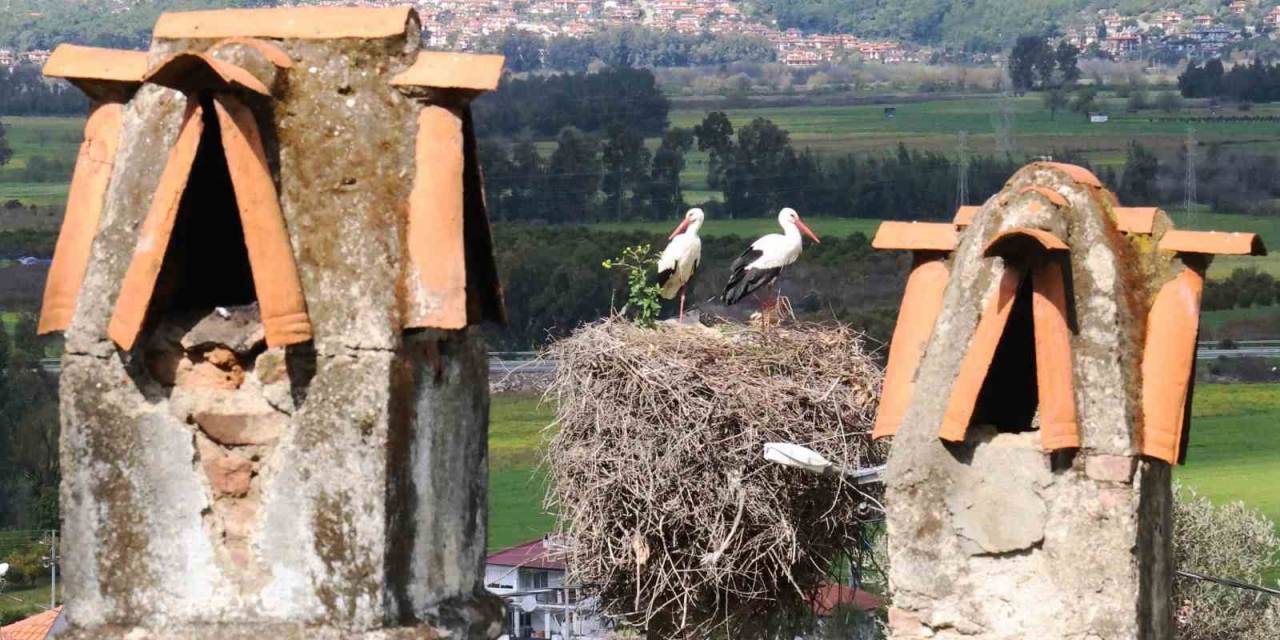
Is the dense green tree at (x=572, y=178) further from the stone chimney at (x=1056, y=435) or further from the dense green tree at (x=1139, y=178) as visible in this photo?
the stone chimney at (x=1056, y=435)

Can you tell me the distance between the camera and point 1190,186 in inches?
2053

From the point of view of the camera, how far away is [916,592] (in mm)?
6555

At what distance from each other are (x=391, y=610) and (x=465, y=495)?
0.39m

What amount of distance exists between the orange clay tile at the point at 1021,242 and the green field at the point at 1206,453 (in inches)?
735

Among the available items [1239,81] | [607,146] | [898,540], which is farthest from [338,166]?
[1239,81]

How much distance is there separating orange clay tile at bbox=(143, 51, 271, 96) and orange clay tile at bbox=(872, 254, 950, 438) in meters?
2.36

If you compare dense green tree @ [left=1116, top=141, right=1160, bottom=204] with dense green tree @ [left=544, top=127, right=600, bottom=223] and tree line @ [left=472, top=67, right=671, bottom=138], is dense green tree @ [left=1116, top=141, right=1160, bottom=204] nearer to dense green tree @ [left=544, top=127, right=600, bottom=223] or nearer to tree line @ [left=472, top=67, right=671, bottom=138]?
dense green tree @ [left=544, top=127, right=600, bottom=223]

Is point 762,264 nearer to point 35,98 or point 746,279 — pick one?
point 746,279

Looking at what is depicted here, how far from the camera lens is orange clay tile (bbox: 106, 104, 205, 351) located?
507 cm

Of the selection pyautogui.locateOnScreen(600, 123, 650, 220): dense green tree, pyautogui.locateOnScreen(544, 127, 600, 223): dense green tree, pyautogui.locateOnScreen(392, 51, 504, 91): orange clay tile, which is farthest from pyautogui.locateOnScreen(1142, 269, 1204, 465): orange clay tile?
pyautogui.locateOnScreen(544, 127, 600, 223): dense green tree

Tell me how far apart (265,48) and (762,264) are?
27.9 ft

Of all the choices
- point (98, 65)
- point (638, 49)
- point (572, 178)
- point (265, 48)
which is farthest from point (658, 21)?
point (265, 48)

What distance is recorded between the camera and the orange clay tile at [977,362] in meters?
6.40

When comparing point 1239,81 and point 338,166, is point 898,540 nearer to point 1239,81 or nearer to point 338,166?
point 338,166
